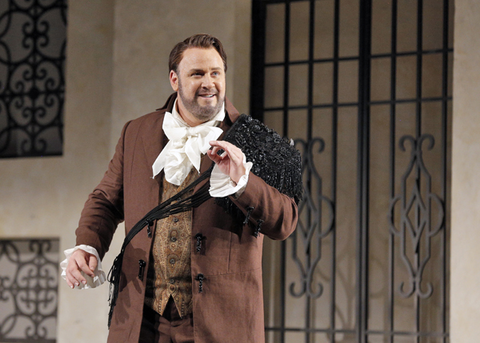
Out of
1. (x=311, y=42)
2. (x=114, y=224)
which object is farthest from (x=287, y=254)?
(x=114, y=224)

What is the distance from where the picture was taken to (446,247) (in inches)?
154

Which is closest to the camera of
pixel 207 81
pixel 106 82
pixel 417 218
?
Answer: pixel 207 81

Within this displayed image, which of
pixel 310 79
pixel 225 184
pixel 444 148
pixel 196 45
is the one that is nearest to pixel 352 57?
pixel 310 79

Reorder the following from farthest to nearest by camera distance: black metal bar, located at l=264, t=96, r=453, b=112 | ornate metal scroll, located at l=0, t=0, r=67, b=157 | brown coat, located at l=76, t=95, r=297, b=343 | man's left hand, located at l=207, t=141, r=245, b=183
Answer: ornate metal scroll, located at l=0, t=0, r=67, b=157
black metal bar, located at l=264, t=96, r=453, b=112
brown coat, located at l=76, t=95, r=297, b=343
man's left hand, located at l=207, t=141, r=245, b=183

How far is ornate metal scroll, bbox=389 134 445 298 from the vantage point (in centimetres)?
377

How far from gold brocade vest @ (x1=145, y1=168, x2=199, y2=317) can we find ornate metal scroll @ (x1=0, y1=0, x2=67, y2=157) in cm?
293

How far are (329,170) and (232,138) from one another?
7.59 ft

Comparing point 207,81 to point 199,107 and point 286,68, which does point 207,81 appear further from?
point 286,68

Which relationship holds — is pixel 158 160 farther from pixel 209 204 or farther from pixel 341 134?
pixel 341 134

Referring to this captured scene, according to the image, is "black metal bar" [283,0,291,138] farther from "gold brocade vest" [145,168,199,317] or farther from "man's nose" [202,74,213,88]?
"gold brocade vest" [145,168,199,317]

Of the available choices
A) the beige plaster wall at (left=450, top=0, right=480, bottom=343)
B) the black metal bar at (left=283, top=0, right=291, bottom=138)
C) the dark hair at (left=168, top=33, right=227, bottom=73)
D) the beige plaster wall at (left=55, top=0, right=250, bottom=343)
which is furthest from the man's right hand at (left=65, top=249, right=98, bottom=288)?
the black metal bar at (left=283, top=0, right=291, bottom=138)

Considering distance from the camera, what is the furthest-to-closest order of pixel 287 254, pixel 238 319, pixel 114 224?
1. pixel 287 254
2. pixel 114 224
3. pixel 238 319

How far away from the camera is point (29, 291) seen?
4.54 m

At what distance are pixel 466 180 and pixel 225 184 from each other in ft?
7.00
